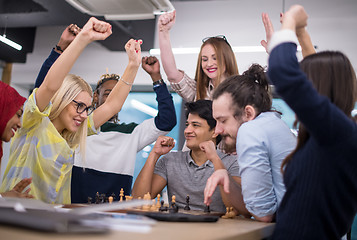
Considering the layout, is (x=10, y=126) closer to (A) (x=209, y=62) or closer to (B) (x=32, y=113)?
(B) (x=32, y=113)

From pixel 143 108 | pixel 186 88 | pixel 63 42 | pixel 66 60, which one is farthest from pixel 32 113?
pixel 143 108

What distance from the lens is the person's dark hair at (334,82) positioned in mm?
1272

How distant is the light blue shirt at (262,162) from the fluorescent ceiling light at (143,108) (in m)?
5.37

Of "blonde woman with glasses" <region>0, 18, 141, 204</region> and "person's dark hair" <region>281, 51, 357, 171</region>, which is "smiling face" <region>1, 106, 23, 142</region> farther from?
"person's dark hair" <region>281, 51, 357, 171</region>

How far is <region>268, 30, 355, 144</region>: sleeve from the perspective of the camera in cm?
107

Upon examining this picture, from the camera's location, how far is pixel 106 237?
78 centimetres

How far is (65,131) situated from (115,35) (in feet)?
14.1

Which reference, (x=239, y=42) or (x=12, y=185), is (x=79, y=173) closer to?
(x=12, y=185)

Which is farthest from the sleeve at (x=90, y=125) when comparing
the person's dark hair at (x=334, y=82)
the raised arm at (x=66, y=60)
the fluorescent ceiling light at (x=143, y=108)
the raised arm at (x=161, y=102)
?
the fluorescent ceiling light at (x=143, y=108)

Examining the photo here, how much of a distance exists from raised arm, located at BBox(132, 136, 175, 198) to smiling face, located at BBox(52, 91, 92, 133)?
20.9 inches

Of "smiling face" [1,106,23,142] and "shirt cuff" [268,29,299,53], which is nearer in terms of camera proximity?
"shirt cuff" [268,29,299,53]

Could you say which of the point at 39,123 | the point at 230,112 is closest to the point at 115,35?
the point at 39,123

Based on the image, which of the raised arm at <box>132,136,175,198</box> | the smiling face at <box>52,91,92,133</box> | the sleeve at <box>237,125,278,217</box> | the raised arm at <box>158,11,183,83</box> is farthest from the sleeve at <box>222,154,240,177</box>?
the smiling face at <box>52,91,92,133</box>

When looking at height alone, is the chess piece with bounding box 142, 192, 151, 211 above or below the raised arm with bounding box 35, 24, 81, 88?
below
